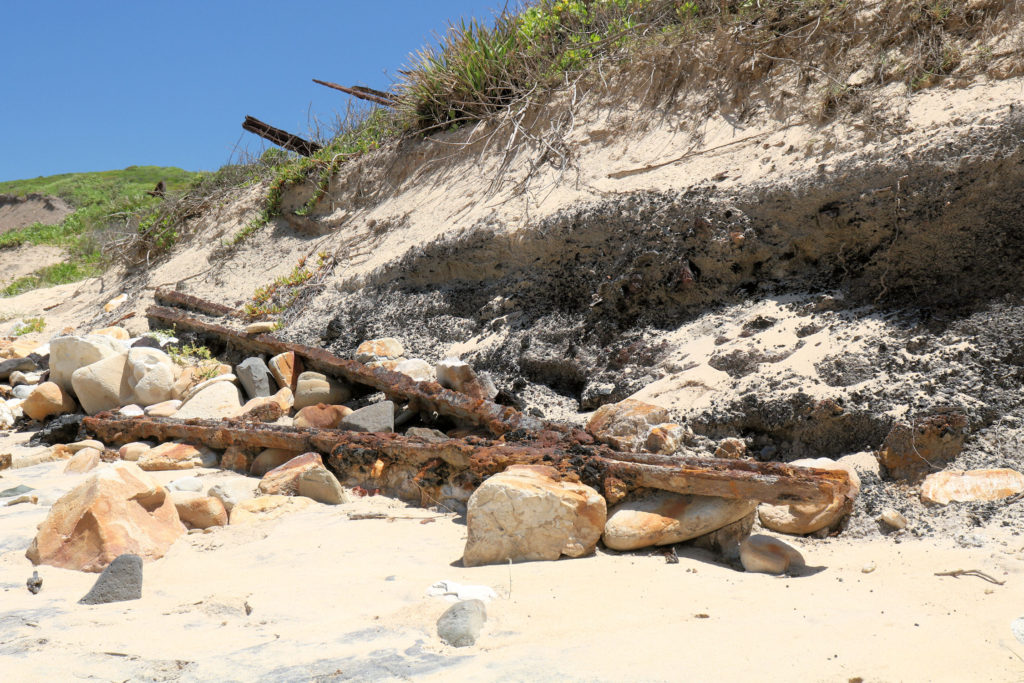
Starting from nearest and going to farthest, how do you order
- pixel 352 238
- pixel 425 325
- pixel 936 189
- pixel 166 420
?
pixel 936 189
pixel 166 420
pixel 425 325
pixel 352 238

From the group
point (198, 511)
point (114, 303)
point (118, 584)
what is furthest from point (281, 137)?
point (118, 584)

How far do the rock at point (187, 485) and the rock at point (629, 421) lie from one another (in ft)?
6.43

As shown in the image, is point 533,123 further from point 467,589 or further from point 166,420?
point 467,589

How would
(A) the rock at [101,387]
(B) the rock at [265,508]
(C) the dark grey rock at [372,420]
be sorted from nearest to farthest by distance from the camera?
(B) the rock at [265,508]
(C) the dark grey rock at [372,420]
(A) the rock at [101,387]

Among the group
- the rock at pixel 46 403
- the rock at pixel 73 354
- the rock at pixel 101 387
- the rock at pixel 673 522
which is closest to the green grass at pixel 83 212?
the rock at pixel 73 354

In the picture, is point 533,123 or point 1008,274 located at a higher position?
point 533,123

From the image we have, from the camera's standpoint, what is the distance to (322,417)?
4.69 m

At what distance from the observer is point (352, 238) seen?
8.21m

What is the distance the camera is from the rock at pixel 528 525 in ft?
8.48

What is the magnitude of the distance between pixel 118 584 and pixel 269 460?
1.81m

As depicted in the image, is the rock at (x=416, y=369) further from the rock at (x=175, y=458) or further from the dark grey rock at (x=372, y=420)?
the rock at (x=175, y=458)

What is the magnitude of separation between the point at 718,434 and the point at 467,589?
196cm

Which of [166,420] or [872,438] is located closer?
[872,438]

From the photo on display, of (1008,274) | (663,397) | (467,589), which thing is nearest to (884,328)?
(1008,274)
